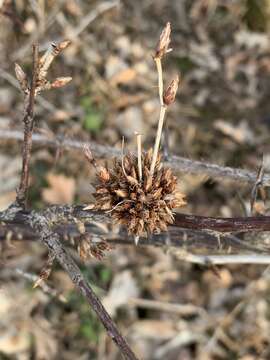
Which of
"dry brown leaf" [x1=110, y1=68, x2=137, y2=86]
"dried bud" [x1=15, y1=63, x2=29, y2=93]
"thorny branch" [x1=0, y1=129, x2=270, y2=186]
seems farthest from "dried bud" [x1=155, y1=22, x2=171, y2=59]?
"dry brown leaf" [x1=110, y1=68, x2=137, y2=86]

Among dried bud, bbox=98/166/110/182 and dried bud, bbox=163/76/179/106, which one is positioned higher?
dried bud, bbox=163/76/179/106

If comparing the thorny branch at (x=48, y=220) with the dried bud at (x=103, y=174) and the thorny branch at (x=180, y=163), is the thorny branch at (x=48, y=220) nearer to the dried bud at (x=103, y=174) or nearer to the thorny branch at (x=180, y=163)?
the dried bud at (x=103, y=174)

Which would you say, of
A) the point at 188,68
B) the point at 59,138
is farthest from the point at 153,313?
the point at 188,68

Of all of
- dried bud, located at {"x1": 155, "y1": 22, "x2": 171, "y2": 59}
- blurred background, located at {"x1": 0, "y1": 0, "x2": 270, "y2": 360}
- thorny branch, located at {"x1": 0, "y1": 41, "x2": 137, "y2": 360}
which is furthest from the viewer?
blurred background, located at {"x1": 0, "y1": 0, "x2": 270, "y2": 360}

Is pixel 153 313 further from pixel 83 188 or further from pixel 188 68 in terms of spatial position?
pixel 188 68

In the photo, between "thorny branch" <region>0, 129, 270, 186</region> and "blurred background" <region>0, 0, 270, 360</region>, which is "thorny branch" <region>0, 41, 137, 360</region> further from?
"blurred background" <region>0, 0, 270, 360</region>
